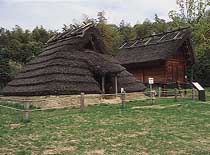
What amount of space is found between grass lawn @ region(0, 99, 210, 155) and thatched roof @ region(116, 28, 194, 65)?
16569mm

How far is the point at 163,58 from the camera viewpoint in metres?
34.0

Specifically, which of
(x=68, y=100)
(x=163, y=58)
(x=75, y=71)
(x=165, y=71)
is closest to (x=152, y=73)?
(x=165, y=71)

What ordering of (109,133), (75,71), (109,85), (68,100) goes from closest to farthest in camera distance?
1. (109,133)
2. (68,100)
3. (75,71)
4. (109,85)

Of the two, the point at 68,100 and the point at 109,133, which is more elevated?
the point at 68,100

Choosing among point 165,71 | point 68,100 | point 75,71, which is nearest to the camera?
point 68,100

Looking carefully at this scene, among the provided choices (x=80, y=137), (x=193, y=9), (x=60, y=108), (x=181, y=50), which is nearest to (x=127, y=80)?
(x=60, y=108)

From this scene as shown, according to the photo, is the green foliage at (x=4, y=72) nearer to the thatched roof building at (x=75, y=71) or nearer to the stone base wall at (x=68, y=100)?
the thatched roof building at (x=75, y=71)

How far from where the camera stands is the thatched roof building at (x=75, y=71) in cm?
2305

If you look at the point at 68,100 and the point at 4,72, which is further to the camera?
the point at 4,72

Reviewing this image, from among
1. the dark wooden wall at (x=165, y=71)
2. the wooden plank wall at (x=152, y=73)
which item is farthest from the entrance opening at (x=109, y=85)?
the wooden plank wall at (x=152, y=73)

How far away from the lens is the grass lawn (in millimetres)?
11102

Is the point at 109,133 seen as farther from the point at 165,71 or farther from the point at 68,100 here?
the point at 165,71

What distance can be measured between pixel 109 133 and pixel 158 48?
23646 mm

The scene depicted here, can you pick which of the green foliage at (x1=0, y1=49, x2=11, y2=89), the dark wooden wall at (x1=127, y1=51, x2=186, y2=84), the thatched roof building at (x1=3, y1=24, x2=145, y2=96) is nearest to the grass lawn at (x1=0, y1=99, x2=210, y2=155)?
the thatched roof building at (x1=3, y1=24, x2=145, y2=96)
